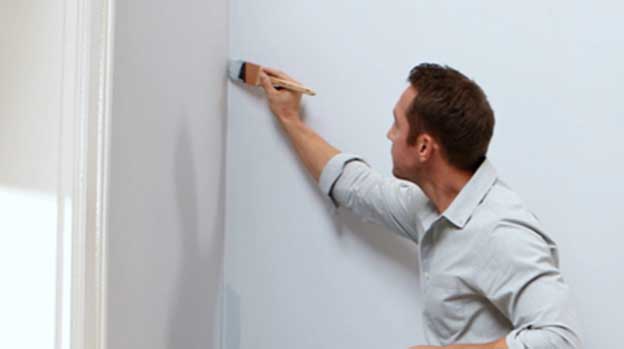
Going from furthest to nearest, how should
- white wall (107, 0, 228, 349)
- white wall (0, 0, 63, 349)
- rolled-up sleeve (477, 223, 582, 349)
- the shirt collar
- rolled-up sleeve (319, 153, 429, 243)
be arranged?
rolled-up sleeve (319, 153, 429, 243), the shirt collar, rolled-up sleeve (477, 223, 582, 349), white wall (107, 0, 228, 349), white wall (0, 0, 63, 349)

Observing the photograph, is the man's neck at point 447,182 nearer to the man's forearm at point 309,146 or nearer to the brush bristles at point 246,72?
the man's forearm at point 309,146

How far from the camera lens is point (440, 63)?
5.32 feet

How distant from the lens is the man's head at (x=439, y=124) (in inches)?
54.5

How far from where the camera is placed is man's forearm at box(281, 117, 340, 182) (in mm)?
1575

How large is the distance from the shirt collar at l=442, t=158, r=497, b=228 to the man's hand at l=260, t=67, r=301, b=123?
40cm

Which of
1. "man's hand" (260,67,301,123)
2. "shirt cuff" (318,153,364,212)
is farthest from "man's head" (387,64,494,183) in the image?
"man's hand" (260,67,301,123)

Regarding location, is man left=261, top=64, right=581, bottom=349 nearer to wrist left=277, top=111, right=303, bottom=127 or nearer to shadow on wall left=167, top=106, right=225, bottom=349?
wrist left=277, top=111, right=303, bottom=127

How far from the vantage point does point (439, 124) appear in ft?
4.56

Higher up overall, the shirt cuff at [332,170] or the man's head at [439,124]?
the man's head at [439,124]

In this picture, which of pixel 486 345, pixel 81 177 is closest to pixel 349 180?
pixel 486 345

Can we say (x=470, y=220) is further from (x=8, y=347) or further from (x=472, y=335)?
(x=8, y=347)

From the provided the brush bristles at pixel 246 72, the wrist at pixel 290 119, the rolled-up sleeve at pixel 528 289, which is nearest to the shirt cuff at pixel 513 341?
the rolled-up sleeve at pixel 528 289

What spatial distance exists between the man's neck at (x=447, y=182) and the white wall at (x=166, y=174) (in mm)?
453

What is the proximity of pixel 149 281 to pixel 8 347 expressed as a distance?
290 mm
